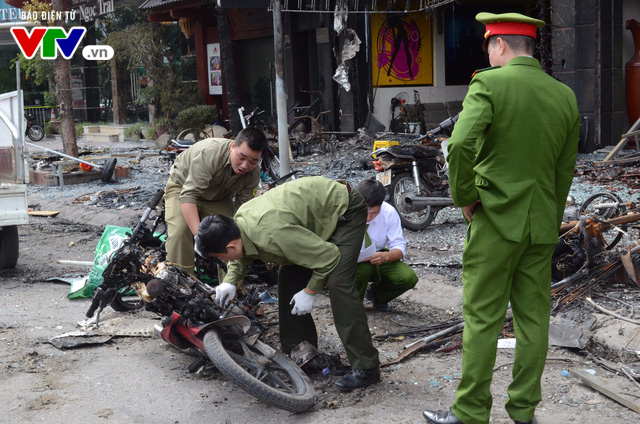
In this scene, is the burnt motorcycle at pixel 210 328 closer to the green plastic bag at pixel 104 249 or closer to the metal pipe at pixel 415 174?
the green plastic bag at pixel 104 249

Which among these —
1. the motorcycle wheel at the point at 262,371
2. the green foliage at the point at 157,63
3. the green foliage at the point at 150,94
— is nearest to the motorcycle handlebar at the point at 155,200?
the motorcycle wheel at the point at 262,371

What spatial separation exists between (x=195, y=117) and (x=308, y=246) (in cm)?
1700

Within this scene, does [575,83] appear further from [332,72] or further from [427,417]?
[427,417]

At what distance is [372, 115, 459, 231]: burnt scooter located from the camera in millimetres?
8594

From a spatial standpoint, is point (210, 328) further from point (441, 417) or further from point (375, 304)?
point (375, 304)

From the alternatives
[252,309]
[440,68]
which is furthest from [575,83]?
[252,309]

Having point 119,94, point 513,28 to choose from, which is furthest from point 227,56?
point 513,28

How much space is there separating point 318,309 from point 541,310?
2867 mm

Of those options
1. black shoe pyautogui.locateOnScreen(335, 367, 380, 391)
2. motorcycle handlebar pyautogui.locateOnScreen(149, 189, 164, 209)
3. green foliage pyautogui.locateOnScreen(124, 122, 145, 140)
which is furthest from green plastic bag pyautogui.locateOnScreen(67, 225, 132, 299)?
green foliage pyautogui.locateOnScreen(124, 122, 145, 140)

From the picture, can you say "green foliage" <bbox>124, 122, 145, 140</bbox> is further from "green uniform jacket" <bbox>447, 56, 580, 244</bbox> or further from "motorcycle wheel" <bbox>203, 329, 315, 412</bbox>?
"green uniform jacket" <bbox>447, 56, 580, 244</bbox>

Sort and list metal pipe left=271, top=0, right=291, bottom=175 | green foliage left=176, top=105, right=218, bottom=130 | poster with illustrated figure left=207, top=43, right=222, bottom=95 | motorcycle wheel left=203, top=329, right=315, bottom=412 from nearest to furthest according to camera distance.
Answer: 1. motorcycle wheel left=203, top=329, right=315, bottom=412
2. metal pipe left=271, top=0, right=291, bottom=175
3. green foliage left=176, top=105, right=218, bottom=130
4. poster with illustrated figure left=207, top=43, right=222, bottom=95

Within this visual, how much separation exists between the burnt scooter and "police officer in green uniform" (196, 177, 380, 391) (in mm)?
4156

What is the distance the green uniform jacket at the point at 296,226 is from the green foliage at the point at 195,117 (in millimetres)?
16383

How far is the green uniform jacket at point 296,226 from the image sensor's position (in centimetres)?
403
